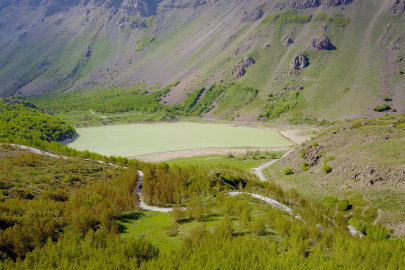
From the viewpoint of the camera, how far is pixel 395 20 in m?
172

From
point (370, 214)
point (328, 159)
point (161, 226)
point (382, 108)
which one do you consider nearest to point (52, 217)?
point (161, 226)

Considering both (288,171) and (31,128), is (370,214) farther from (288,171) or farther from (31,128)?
(31,128)

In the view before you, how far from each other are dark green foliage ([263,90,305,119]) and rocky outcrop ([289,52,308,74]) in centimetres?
2254

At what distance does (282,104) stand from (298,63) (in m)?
38.9

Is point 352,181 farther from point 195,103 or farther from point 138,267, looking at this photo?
point 195,103

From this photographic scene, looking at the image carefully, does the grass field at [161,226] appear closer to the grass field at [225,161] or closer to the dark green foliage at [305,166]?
the dark green foliage at [305,166]

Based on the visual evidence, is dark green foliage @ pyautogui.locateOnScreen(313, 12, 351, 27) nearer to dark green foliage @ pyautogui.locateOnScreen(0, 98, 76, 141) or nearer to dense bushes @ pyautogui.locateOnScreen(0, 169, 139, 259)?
dark green foliage @ pyautogui.locateOnScreen(0, 98, 76, 141)

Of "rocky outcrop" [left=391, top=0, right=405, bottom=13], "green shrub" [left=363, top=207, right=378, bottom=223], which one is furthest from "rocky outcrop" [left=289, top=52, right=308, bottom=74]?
"green shrub" [left=363, top=207, right=378, bottom=223]

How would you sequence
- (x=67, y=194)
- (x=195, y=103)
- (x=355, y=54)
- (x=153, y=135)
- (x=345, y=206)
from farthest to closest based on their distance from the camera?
(x=195, y=103) < (x=355, y=54) < (x=153, y=135) < (x=67, y=194) < (x=345, y=206)

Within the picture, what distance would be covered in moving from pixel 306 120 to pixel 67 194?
126m

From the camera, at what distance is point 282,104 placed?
15950 centimetres

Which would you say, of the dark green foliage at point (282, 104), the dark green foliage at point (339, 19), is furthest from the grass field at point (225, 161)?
the dark green foliage at point (339, 19)

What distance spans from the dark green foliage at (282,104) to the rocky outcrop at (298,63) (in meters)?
22.5

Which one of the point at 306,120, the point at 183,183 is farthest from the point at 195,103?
the point at 183,183
